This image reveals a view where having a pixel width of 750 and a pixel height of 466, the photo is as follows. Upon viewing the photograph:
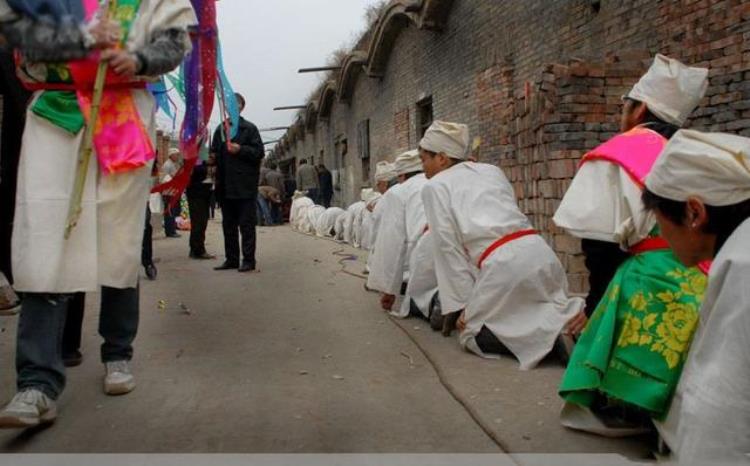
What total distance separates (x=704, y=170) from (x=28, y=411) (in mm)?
2367

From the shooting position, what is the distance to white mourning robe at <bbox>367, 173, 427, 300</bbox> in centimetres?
564

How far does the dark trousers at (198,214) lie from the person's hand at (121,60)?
262 inches

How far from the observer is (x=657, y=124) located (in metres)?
3.13

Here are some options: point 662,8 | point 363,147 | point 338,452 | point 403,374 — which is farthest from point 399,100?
point 338,452

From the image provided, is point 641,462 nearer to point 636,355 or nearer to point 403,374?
point 636,355

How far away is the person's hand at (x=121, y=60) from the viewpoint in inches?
110

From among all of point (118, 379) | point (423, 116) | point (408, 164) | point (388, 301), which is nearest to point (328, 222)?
point (423, 116)

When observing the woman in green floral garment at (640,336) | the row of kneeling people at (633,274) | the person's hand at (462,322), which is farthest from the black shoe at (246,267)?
the woman in green floral garment at (640,336)

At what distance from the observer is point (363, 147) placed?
21688 mm

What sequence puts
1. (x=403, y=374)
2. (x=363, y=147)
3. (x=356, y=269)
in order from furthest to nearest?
1. (x=363, y=147)
2. (x=356, y=269)
3. (x=403, y=374)

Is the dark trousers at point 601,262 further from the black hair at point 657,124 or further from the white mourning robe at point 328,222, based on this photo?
the white mourning robe at point 328,222

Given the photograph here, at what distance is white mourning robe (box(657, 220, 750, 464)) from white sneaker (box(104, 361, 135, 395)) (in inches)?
91.4

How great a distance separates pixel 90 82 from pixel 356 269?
624cm

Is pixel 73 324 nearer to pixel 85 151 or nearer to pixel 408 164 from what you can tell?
pixel 85 151
